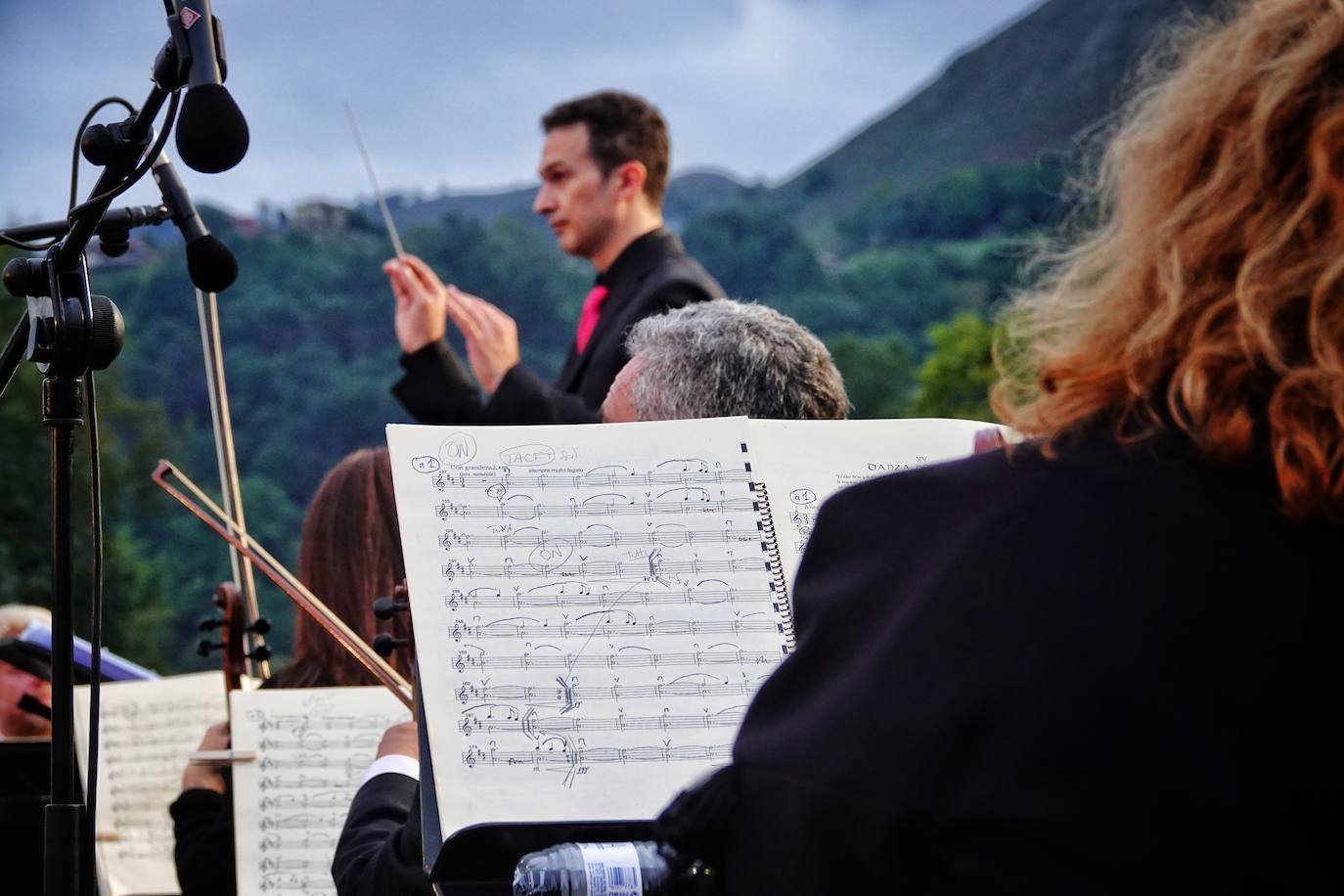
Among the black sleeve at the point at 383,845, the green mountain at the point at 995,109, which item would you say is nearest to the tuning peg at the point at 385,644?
the black sleeve at the point at 383,845

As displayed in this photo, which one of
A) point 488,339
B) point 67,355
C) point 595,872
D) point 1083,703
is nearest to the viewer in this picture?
point 1083,703

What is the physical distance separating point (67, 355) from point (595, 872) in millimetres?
919

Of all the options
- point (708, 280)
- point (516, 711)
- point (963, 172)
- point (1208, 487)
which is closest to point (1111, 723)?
point (1208, 487)

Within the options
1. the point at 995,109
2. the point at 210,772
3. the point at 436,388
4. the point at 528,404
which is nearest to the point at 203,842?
the point at 210,772

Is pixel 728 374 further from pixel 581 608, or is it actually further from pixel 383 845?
pixel 383 845

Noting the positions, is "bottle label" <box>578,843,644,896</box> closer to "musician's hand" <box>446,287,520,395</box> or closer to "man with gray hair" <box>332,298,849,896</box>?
"man with gray hair" <box>332,298,849,896</box>

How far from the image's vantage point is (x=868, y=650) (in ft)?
3.06

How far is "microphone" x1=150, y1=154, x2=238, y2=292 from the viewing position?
178 cm

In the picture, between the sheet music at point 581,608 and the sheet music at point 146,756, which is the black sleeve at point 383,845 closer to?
the sheet music at point 581,608

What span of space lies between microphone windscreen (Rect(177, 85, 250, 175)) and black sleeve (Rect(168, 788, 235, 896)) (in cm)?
138

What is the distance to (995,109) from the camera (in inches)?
1248

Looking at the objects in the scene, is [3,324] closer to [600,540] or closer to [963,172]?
[963,172]

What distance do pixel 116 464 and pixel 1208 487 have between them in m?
24.7

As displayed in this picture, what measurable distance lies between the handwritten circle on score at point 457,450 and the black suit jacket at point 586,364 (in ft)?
5.13
